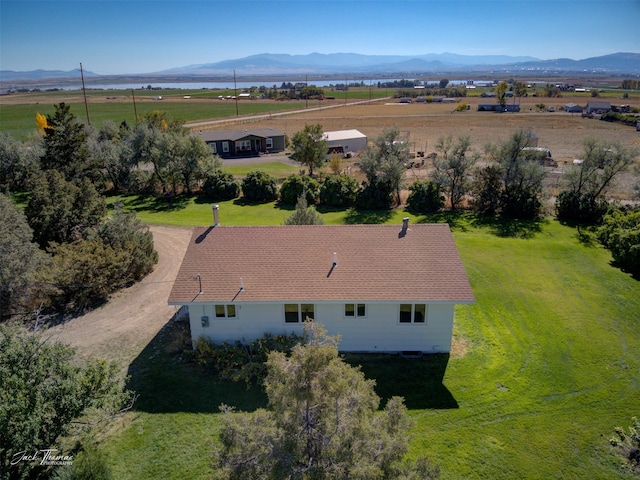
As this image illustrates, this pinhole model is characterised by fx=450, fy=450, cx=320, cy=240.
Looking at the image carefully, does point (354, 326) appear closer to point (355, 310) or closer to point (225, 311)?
point (355, 310)

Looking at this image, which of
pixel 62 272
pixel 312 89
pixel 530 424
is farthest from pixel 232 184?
pixel 312 89

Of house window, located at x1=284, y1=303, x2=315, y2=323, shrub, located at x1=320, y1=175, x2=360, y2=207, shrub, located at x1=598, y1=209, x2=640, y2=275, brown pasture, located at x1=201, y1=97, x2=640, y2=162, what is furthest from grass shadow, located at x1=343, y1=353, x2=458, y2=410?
brown pasture, located at x1=201, y1=97, x2=640, y2=162

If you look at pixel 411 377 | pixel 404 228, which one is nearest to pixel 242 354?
pixel 411 377

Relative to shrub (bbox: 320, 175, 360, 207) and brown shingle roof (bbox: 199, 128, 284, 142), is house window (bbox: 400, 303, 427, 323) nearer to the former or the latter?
shrub (bbox: 320, 175, 360, 207)

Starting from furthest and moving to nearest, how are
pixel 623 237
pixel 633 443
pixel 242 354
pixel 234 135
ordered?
pixel 234 135, pixel 623 237, pixel 242 354, pixel 633 443

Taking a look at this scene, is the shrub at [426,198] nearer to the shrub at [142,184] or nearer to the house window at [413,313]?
the house window at [413,313]

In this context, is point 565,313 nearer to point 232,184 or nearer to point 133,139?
point 232,184
